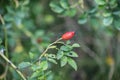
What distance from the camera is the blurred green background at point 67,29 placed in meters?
1.58

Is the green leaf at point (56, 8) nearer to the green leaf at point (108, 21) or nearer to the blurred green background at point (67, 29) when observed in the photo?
the blurred green background at point (67, 29)

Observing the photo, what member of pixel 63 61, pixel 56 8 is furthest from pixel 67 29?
pixel 63 61

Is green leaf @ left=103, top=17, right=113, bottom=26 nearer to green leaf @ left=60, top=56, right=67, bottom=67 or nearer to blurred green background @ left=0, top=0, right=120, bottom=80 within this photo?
blurred green background @ left=0, top=0, right=120, bottom=80

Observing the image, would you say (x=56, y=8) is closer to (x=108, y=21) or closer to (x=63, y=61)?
(x=108, y=21)

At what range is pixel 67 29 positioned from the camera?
8.01 ft

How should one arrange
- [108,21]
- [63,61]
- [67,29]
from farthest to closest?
[67,29]
[108,21]
[63,61]

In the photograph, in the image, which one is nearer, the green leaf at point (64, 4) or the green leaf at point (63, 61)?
the green leaf at point (63, 61)

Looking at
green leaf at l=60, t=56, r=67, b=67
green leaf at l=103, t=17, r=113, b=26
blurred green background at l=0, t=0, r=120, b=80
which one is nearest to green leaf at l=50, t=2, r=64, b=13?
blurred green background at l=0, t=0, r=120, b=80

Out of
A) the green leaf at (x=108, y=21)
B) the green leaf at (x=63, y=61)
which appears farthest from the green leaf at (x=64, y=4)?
the green leaf at (x=63, y=61)

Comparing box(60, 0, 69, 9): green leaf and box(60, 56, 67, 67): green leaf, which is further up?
box(60, 0, 69, 9): green leaf

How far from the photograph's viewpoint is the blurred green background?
158cm

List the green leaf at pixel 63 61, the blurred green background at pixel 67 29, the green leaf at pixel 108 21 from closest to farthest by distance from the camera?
1. the green leaf at pixel 63 61
2. the green leaf at pixel 108 21
3. the blurred green background at pixel 67 29

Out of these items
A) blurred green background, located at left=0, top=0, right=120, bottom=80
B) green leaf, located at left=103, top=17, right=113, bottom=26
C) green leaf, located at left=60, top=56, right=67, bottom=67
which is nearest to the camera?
green leaf, located at left=60, top=56, right=67, bottom=67

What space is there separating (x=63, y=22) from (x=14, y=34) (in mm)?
632
